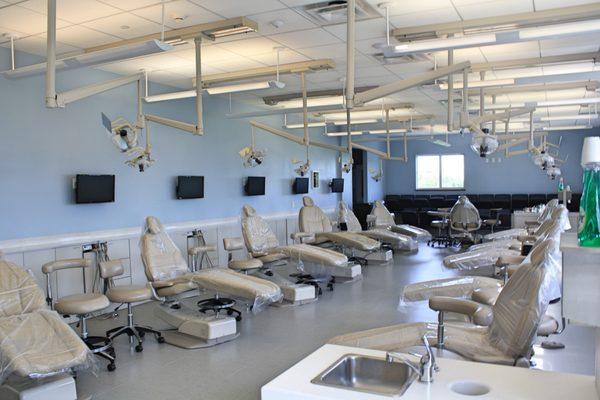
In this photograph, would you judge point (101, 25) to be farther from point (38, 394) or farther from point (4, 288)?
point (38, 394)

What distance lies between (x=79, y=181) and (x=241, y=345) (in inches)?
119

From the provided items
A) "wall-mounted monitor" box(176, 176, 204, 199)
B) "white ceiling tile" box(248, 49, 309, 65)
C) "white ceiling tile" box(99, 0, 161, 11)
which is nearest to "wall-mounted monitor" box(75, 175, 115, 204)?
"wall-mounted monitor" box(176, 176, 204, 199)

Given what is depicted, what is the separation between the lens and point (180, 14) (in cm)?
482

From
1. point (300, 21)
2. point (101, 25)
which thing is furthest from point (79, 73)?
point (300, 21)

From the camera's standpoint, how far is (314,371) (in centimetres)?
214

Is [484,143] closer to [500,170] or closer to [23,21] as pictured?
[23,21]

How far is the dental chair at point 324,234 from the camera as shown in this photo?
9094mm

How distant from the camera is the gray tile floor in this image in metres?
4.14

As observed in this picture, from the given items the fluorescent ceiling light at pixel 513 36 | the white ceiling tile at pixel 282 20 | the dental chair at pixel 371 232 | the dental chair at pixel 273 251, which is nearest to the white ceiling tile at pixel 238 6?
the white ceiling tile at pixel 282 20

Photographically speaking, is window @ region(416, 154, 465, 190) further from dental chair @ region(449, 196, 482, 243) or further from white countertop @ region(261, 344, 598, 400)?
white countertop @ region(261, 344, 598, 400)

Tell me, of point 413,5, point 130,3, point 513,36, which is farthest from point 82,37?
point 513,36

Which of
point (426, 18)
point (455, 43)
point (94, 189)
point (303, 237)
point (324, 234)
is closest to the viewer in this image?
point (455, 43)

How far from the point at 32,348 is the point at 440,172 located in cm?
1570

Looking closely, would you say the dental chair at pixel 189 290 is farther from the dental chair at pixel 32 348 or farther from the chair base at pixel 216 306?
the dental chair at pixel 32 348
